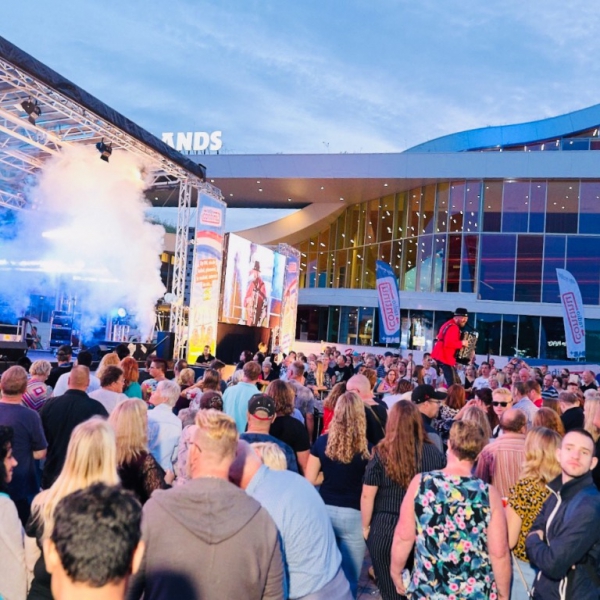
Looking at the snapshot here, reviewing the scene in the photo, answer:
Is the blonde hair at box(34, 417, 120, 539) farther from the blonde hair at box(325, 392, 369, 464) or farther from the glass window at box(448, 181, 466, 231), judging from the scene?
the glass window at box(448, 181, 466, 231)

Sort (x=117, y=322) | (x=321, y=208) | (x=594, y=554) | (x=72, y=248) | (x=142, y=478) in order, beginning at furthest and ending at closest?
(x=321, y=208), (x=117, y=322), (x=72, y=248), (x=142, y=478), (x=594, y=554)

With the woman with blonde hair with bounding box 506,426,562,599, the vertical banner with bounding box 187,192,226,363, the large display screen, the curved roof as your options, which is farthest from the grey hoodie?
the curved roof

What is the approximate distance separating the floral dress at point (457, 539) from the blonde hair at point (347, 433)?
1270 millimetres

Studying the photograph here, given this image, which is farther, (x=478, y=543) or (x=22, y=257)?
(x=22, y=257)

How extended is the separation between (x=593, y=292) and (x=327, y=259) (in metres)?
14.9

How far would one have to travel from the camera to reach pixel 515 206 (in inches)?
1183

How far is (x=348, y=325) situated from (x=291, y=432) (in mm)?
29210

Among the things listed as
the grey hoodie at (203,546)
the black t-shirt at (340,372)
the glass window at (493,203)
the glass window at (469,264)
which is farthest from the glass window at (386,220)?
the grey hoodie at (203,546)

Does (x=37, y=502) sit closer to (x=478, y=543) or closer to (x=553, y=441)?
(x=478, y=543)

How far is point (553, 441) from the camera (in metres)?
3.80

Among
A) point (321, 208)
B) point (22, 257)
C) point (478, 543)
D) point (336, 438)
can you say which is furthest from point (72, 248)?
point (478, 543)

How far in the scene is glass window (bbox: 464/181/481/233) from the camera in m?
30.3

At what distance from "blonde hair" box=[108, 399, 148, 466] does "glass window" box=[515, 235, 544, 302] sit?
91.4ft

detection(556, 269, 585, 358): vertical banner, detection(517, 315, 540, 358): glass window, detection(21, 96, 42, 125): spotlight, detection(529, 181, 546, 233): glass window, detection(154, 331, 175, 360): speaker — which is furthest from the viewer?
detection(529, 181, 546, 233): glass window
